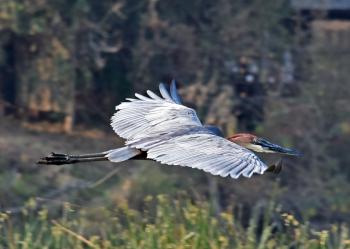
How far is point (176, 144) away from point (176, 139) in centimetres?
12

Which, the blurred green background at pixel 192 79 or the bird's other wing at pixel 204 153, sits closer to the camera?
the bird's other wing at pixel 204 153

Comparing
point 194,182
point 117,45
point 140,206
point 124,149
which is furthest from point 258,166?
point 117,45

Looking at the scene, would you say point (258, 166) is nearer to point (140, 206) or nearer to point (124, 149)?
point (124, 149)

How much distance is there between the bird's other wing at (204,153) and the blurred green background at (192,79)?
18.4ft

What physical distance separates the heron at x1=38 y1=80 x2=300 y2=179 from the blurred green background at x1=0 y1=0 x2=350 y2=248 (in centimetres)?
481

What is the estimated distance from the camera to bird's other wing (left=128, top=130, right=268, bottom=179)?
4.91 metres

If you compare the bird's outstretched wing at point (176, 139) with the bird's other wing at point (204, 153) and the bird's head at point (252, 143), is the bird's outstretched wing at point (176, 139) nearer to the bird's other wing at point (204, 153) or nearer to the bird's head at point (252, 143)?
the bird's other wing at point (204, 153)

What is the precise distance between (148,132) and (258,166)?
1145mm

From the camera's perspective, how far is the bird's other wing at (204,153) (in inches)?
193

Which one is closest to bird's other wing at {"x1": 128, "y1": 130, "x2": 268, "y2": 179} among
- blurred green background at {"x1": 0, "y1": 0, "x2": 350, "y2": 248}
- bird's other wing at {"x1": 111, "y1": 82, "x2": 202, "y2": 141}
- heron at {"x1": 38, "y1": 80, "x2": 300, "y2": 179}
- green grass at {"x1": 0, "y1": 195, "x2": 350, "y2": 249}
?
heron at {"x1": 38, "y1": 80, "x2": 300, "y2": 179}

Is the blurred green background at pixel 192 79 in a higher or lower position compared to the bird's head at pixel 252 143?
higher

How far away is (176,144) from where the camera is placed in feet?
17.6

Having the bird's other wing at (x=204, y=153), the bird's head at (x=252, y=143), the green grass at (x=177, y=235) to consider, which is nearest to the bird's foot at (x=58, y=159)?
the green grass at (x=177, y=235)

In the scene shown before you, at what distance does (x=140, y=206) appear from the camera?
10312 millimetres
